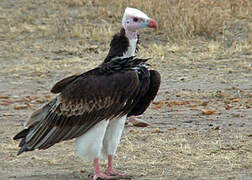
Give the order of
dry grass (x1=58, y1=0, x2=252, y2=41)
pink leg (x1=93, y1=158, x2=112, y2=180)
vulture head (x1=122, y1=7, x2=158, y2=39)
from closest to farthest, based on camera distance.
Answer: pink leg (x1=93, y1=158, x2=112, y2=180) < vulture head (x1=122, y1=7, x2=158, y2=39) < dry grass (x1=58, y1=0, x2=252, y2=41)

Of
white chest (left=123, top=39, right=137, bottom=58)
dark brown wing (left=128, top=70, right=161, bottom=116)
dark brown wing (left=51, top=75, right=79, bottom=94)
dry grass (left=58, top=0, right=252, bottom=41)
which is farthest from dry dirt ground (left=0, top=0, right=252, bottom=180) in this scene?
white chest (left=123, top=39, right=137, bottom=58)

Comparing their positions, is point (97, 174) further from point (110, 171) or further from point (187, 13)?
point (187, 13)

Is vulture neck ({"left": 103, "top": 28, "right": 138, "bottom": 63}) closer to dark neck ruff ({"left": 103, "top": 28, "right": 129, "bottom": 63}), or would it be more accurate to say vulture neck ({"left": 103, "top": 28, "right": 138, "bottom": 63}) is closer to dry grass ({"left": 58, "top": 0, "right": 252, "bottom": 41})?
dark neck ruff ({"left": 103, "top": 28, "right": 129, "bottom": 63})

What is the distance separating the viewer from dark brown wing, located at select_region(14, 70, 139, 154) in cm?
550

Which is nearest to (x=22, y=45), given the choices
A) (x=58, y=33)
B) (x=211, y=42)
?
(x=58, y=33)

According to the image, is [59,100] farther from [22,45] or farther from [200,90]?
[22,45]

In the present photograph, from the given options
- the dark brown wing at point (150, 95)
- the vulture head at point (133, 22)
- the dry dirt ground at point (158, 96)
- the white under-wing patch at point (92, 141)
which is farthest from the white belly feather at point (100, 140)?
the vulture head at point (133, 22)

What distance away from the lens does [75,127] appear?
564 cm

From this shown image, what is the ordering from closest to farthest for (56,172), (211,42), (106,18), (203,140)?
(56,172), (203,140), (211,42), (106,18)

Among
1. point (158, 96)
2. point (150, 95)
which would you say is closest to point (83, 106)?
point (150, 95)

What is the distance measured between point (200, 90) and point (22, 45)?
15.2ft

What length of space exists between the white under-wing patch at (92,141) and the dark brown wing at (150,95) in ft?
1.20

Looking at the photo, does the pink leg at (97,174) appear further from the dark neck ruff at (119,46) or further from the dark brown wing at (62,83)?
the dark neck ruff at (119,46)

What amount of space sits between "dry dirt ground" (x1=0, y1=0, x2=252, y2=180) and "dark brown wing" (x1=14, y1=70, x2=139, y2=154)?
1.52 ft
